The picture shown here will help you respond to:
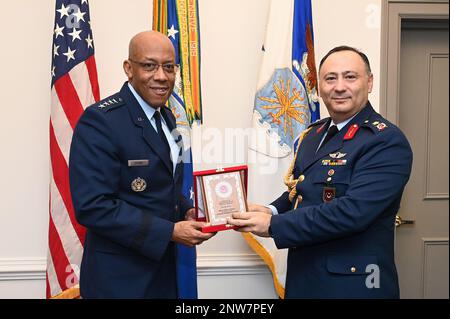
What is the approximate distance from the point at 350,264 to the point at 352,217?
0.61ft

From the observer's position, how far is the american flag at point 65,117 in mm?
2748

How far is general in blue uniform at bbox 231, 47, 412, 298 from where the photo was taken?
1.76m

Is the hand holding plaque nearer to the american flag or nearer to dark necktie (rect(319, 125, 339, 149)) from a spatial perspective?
dark necktie (rect(319, 125, 339, 149))

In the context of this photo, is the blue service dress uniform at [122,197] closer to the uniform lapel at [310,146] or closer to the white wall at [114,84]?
the uniform lapel at [310,146]

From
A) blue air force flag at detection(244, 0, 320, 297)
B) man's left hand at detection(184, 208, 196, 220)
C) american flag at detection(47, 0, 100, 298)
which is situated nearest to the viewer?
man's left hand at detection(184, 208, 196, 220)

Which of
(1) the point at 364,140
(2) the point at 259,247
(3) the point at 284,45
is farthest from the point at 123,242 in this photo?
(3) the point at 284,45

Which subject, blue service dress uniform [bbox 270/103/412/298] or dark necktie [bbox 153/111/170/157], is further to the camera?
dark necktie [bbox 153/111/170/157]

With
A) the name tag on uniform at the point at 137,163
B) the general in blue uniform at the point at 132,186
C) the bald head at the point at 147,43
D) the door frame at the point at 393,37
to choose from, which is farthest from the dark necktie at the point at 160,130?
the door frame at the point at 393,37

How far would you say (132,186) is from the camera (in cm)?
187

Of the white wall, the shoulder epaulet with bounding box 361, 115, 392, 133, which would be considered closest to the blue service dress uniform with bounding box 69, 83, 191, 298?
the shoulder epaulet with bounding box 361, 115, 392, 133

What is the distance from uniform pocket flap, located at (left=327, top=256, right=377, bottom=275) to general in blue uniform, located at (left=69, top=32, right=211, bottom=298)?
0.51m

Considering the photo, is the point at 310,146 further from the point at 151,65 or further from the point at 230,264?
the point at 230,264

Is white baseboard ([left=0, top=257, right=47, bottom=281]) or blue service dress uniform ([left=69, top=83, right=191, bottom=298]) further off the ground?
blue service dress uniform ([left=69, top=83, right=191, bottom=298])
